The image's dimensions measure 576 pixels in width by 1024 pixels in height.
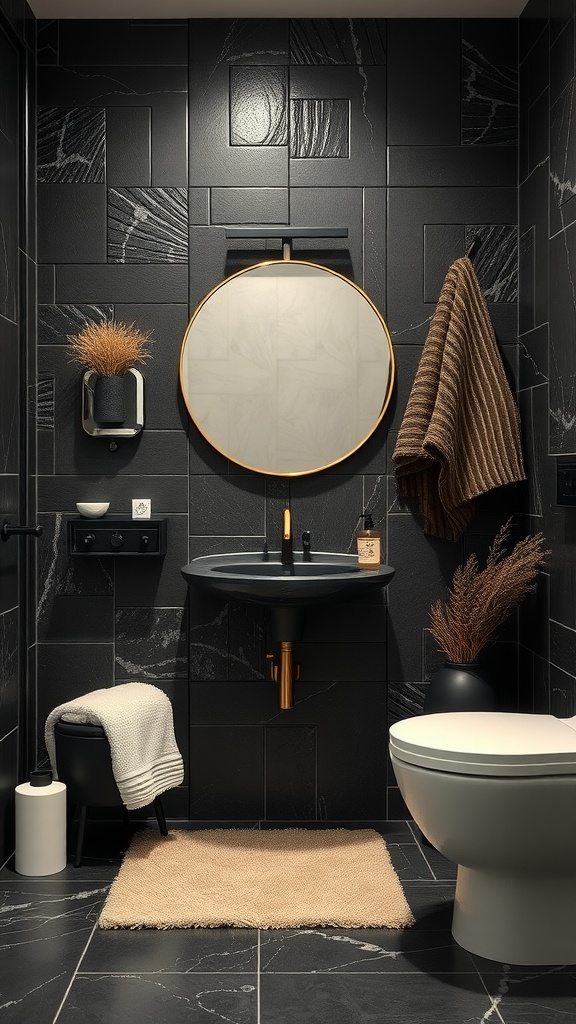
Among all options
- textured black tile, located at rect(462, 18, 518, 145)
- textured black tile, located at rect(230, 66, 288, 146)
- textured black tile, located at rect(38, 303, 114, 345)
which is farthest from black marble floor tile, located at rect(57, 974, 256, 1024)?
textured black tile, located at rect(462, 18, 518, 145)

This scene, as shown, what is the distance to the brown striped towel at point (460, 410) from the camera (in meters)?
3.01

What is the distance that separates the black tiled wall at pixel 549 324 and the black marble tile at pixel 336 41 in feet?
1.60

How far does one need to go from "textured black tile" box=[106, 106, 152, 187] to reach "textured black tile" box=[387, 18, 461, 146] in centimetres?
80

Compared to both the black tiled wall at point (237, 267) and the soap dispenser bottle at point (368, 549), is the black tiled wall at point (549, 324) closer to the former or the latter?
the black tiled wall at point (237, 267)

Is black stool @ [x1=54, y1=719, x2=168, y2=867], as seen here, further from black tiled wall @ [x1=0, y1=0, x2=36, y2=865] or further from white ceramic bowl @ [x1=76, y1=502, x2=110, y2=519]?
white ceramic bowl @ [x1=76, y1=502, x2=110, y2=519]

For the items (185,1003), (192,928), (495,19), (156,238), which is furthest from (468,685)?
(495,19)

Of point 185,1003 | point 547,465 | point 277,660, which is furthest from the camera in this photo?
point 277,660

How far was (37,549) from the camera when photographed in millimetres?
3115

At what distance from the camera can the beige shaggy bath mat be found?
2.38 metres

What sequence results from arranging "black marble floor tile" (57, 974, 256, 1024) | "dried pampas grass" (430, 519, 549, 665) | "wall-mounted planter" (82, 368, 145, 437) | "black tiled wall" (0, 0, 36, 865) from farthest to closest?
"wall-mounted planter" (82, 368, 145, 437)
"dried pampas grass" (430, 519, 549, 665)
"black tiled wall" (0, 0, 36, 865)
"black marble floor tile" (57, 974, 256, 1024)

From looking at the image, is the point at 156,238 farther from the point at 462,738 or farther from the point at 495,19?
the point at 462,738

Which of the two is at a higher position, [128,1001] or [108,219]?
[108,219]

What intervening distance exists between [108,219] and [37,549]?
1.11 m

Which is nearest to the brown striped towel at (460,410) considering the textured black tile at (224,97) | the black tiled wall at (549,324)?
the black tiled wall at (549,324)
